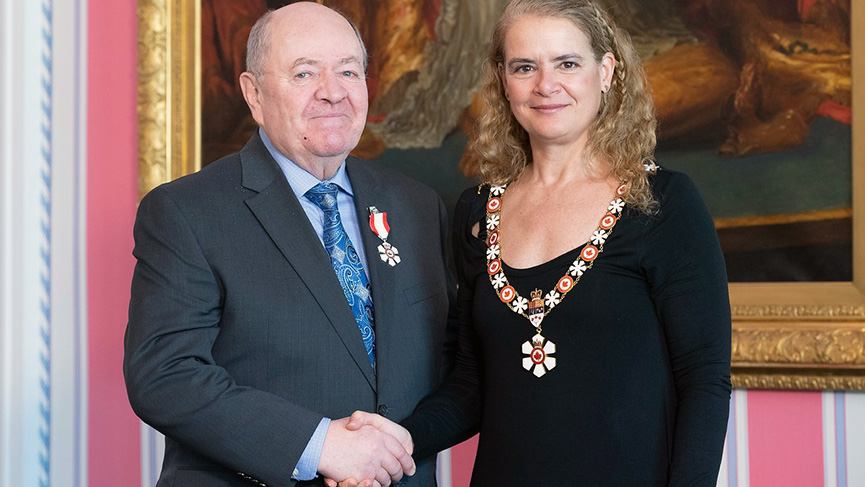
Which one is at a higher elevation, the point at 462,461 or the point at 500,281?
the point at 500,281

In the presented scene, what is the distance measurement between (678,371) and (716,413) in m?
0.12

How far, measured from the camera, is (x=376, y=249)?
2432mm

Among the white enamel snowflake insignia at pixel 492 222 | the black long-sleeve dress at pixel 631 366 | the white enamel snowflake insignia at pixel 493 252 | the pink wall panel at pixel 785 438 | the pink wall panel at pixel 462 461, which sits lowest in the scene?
the pink wall panel at pixel 462 461

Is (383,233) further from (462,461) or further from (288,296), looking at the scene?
(462,461)

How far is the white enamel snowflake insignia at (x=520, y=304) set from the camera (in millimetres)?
2102

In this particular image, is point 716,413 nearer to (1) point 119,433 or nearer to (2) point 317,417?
(2) point 317,417

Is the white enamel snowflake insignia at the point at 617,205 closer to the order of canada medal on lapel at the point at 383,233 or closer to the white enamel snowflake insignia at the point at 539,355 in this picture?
the white enamel snowflake insignia at the point at 539,355

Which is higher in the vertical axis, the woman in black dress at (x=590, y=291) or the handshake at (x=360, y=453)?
the woman in black dress at (x=590, y=291)

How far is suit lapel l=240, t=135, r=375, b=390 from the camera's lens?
7.43 feet

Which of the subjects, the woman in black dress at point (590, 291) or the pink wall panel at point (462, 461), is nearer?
the woman in black dress at point (590, 291)

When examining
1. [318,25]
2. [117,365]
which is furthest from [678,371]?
[117,365]

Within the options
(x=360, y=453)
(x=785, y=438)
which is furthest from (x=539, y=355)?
(x=785, y=438)

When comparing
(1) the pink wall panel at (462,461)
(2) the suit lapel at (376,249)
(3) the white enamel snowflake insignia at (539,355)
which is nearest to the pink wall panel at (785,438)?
(1) the pink wall panel at (462,461)

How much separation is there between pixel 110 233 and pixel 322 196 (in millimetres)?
1745
